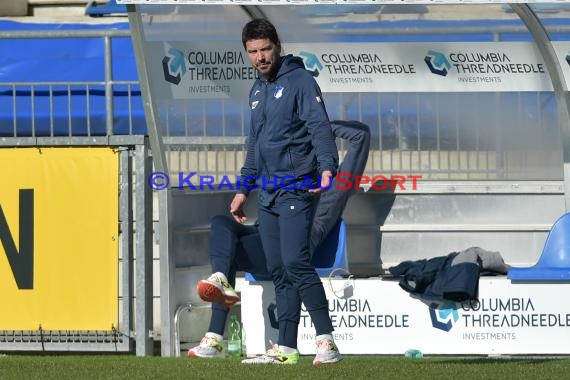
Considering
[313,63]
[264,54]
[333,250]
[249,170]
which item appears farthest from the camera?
[313,63]

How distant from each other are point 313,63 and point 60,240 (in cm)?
232

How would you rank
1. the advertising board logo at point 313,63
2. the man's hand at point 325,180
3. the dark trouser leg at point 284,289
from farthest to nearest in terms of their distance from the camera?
the advertising board logo at point 313,63
the dark trouser leg at point 284,289
the man's hand at point 325,180

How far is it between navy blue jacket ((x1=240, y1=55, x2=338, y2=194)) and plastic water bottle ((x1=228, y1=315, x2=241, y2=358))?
2061 millimetres

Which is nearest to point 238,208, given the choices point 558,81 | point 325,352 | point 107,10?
point 325,352

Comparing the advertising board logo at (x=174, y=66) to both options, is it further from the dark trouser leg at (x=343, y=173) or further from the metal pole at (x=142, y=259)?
the dark trouser leg at (x=343, y=173)

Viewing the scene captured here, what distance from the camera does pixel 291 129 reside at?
802cm

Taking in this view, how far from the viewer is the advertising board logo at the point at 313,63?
1055 cm

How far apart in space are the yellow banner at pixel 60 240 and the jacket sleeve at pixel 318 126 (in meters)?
2.02

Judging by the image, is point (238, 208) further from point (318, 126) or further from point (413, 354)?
point (413, 354)

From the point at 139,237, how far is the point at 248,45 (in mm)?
2032

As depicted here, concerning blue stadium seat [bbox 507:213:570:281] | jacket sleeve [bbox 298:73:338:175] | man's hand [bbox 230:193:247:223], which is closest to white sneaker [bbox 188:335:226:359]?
man's hand [bbox 230:193:247:223]

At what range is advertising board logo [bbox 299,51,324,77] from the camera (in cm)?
1055

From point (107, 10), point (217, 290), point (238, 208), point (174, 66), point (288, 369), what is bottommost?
point (288, 369)

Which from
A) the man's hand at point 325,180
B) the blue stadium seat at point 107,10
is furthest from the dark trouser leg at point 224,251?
the blue stadium seat at point 107,10
